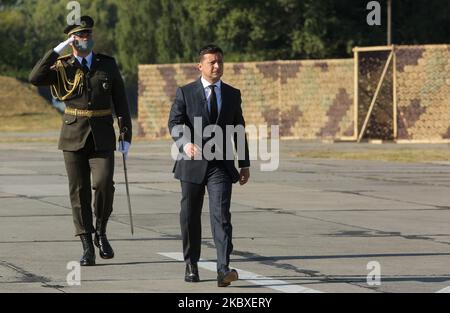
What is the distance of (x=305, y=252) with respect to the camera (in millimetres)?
12477

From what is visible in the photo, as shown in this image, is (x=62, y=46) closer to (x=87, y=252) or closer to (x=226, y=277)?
(x=87, y=252)

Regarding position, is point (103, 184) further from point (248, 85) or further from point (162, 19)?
point (162, 19)

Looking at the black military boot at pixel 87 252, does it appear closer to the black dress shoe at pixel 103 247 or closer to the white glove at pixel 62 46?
the black dress shoe at pixel 103 247

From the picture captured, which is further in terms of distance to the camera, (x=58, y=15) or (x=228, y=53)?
(x=58, y=15)

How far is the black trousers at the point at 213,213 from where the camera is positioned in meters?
10.1

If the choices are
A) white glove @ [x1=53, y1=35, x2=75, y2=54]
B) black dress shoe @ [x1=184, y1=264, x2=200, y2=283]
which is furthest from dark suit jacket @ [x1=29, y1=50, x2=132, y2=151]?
black dress shoe @ [x1=184, y1=264, x2=200, y2=283]

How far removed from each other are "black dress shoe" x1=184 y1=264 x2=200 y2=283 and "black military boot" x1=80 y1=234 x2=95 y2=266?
1365 millimetres

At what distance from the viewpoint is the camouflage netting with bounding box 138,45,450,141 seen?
36.0 metres

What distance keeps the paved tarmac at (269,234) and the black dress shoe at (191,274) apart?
0.28 feet

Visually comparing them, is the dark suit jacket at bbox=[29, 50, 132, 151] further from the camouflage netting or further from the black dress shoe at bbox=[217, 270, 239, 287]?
the camouflage netting

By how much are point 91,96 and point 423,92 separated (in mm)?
25366

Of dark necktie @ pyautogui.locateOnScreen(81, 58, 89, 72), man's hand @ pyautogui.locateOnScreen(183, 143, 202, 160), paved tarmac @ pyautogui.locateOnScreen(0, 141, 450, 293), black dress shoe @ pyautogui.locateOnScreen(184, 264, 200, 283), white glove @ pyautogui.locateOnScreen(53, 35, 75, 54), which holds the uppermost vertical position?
white glove @ pyautogui.locateOnScreen(53, 35, 75, 54)
